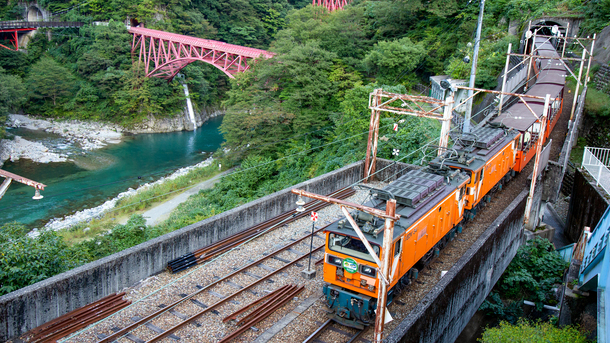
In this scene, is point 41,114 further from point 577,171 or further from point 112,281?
point 577,171

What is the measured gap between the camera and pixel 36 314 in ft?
29.2

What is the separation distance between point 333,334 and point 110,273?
5554mm

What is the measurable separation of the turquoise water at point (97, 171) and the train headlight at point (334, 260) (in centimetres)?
1515

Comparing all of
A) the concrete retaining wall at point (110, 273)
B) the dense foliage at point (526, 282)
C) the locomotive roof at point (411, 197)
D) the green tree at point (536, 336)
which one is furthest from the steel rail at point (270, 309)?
the dense foliage at point (526, 282)

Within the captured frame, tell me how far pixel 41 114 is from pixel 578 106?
4823 centimetres

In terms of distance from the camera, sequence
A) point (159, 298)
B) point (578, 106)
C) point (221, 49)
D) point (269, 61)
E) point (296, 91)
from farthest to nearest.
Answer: point (221, 49) → point (269, 61) → point (296, 91) → point (578, 106) → point (159, 298)

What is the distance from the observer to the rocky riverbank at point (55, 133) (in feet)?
114

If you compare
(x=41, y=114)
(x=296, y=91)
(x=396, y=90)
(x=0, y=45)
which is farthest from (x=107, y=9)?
(x=396, y=90)

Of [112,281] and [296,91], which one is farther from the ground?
[296,91]

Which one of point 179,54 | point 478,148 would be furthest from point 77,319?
point 179,54

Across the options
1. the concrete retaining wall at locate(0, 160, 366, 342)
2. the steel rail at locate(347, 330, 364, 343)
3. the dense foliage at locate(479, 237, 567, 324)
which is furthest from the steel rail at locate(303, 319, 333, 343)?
the dense foliage at locate(479, 237, 567, 324)

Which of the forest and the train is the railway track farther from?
the forest

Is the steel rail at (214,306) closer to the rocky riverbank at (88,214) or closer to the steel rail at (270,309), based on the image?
the steel rail at (270,309)

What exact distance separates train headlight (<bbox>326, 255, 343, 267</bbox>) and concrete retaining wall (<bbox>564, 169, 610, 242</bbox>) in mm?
10424
